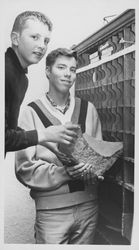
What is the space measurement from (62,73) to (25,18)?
0.29 meters

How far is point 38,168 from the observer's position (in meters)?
2.04

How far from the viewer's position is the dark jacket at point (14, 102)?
2.04 metres

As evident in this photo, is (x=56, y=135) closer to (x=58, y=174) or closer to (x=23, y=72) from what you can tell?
(x=58, y=174)

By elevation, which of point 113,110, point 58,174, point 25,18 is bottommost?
point 58,174

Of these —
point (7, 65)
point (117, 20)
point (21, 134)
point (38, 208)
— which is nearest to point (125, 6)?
point (117, 20)

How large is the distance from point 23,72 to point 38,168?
43 centimetres

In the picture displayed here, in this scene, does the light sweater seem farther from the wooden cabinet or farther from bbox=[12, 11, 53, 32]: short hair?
bbox=[12, 11, 53, 32]: short hair

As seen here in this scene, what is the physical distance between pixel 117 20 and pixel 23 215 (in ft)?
3.10

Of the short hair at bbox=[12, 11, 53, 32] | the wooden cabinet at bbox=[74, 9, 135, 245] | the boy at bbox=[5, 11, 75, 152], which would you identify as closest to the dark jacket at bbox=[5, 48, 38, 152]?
the boy at bbox=[5, 11, 75, 152]

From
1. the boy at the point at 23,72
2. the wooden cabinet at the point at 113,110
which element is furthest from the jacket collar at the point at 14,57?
the wooden cabinet at the point at 113,110

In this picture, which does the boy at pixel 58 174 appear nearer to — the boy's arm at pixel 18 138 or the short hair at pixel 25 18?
the boy's arm at pixel 18 138

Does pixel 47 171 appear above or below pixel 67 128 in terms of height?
below

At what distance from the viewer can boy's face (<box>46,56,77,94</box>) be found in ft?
6.74

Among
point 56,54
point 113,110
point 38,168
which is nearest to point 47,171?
point 38,168
